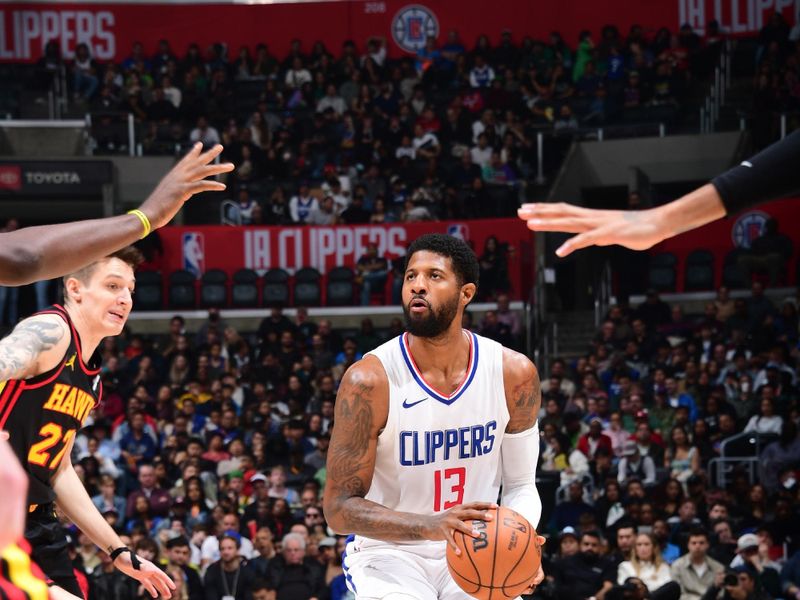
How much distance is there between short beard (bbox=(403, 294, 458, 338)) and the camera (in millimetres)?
6020

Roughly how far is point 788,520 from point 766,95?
1071 cm

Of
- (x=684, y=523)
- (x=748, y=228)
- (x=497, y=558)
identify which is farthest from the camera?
(x=748, y=228)

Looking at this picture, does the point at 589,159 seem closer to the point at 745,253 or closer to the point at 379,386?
the point at 745,253

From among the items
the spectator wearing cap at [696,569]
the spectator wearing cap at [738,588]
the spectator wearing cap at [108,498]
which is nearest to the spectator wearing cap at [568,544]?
the spectator wearing cap at [696,569]

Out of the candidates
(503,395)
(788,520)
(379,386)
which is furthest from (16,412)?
(788,520)

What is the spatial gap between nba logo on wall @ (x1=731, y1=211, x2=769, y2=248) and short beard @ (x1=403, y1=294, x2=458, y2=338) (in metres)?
15.2

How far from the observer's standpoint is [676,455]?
14.5 metres

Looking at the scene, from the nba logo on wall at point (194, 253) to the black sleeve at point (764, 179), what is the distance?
1845cm

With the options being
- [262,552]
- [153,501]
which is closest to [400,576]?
[262,552]

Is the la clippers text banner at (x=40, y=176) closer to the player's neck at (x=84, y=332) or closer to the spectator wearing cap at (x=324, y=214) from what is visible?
the spectator wearing cap at (x=324, y=214)

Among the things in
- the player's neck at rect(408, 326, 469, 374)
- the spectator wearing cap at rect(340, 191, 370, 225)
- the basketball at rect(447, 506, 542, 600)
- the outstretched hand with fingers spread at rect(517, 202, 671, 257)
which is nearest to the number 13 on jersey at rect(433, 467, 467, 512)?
the player's neck at rect(408, 326, 469, 374)

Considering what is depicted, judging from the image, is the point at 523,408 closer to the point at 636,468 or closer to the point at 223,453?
the point at 636,468

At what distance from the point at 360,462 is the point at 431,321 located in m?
0.78

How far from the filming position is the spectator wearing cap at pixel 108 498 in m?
14.4
